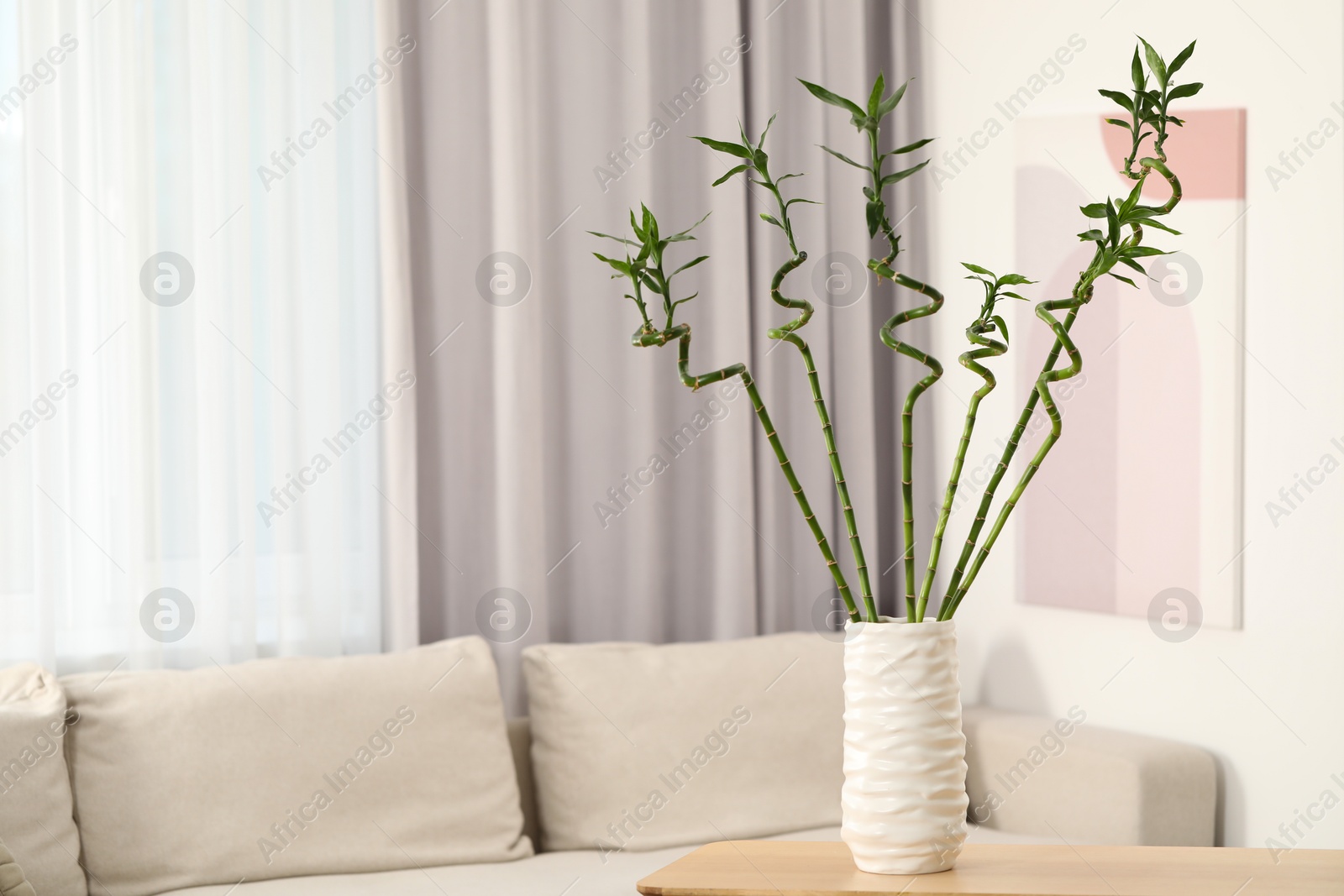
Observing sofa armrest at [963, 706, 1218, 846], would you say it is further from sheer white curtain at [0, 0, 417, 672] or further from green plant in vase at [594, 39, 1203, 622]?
sheer white curtain at [0, 0, 417, 672]

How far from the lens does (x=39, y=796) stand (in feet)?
6.33

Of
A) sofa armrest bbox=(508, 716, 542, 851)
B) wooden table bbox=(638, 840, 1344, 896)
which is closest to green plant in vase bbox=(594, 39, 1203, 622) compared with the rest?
wooden table bbox=(638, 840, 1344, 896)

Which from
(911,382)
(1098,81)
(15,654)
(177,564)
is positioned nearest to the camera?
(15,654)

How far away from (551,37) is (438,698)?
1485mm

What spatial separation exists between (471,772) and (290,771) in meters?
0.34

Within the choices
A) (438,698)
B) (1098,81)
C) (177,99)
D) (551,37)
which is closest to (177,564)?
(438,698)

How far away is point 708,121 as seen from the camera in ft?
9.25

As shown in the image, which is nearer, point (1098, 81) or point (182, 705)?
point (182, 705)

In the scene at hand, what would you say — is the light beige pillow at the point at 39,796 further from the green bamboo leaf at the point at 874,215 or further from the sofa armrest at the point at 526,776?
the green bamboo leaf at the point at 874,215

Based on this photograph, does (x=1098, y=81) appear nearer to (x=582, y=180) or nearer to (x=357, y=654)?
(x=582, y=180)

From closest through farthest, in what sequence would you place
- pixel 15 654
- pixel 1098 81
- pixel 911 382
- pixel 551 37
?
pixel 15 654 → pixel 1098 81 → pixel 551 37 → pixel 911 382

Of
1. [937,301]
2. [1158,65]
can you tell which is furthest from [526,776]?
[1158,65]

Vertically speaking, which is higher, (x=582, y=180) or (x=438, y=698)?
(x=582, y=180)

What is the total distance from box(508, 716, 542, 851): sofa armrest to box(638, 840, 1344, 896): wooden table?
40.7 inches
